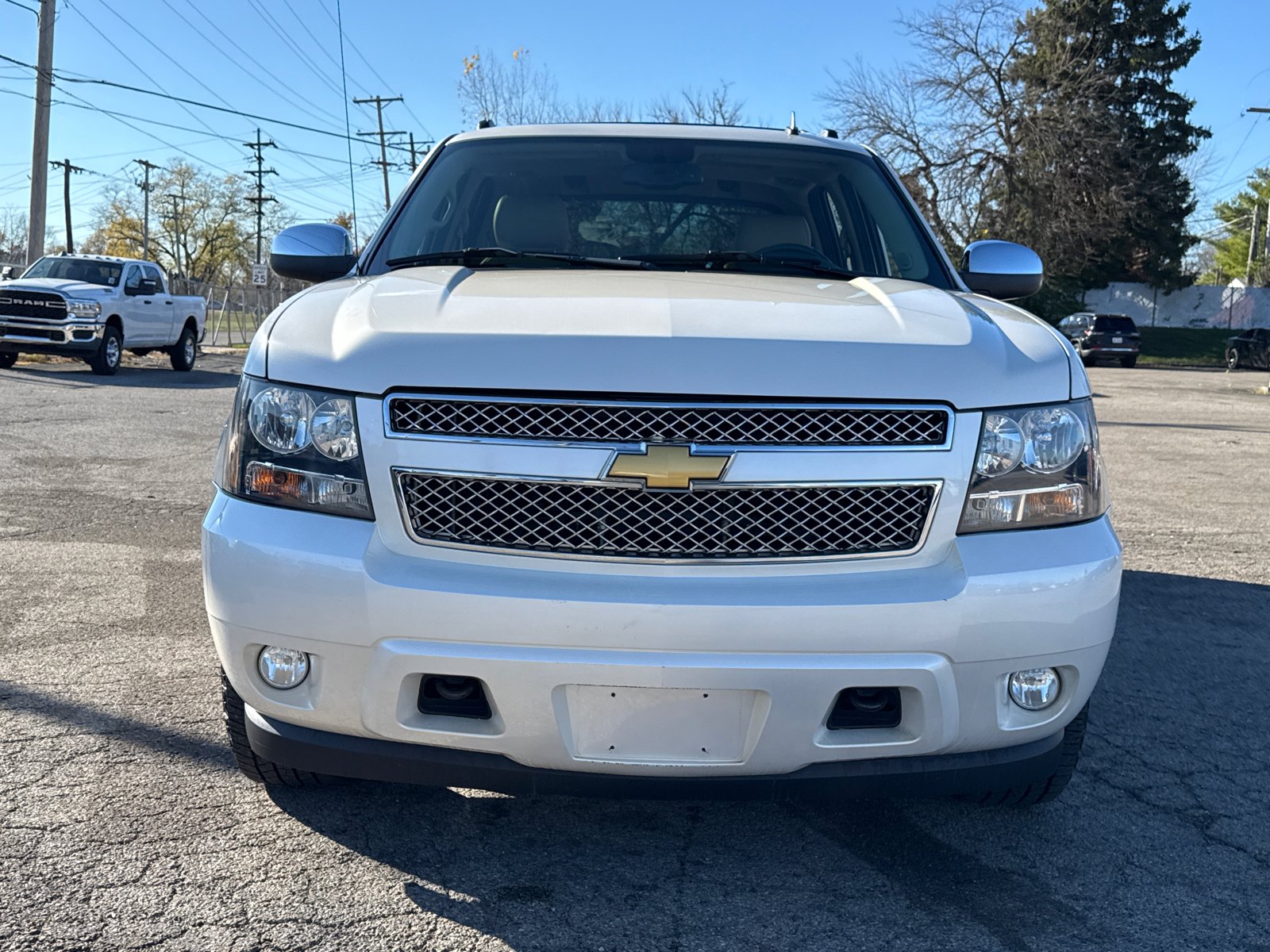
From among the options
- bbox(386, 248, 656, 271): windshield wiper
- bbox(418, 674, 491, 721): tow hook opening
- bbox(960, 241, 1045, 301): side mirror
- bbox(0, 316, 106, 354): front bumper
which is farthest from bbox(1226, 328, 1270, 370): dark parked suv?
bbox(418, 674, 491, 721): tow hook opening

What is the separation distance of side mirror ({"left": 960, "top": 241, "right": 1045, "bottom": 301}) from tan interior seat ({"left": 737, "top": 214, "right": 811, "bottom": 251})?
57 cm

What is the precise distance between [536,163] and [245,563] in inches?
84.1

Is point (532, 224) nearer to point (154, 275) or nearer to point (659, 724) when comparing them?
point (659, 724)

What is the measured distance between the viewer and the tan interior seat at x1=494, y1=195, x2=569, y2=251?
377cm

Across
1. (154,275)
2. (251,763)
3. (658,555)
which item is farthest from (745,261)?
(154,275)

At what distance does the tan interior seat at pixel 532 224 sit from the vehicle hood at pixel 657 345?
36.6 inches

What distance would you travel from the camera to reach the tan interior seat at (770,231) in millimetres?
3854

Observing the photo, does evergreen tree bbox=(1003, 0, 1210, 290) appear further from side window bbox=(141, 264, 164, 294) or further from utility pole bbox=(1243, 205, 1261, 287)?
side window bbox=(141, 264, 164, 294)

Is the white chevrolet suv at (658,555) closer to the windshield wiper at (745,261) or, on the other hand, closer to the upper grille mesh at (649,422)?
the upper grille mesh at (649,422)

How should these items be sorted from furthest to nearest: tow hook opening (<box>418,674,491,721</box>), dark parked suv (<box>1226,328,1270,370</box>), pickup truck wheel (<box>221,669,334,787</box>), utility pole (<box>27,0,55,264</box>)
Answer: dark parked suv (<box>1226,328,1270,370</box>)
utility pole (<box>27,0,55,264</box>)
pickup truck wheel (<box>221,669,334,787</box>)
tow hook opening (<box>418,674,491,721</box>)

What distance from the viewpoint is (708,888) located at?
256cm

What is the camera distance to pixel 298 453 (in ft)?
7.98

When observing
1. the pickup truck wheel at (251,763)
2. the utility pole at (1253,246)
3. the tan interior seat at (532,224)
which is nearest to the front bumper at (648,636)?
the pickup truck wheel at (251,763)

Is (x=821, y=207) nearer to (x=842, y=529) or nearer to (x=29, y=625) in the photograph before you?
(x=842, y=529)
